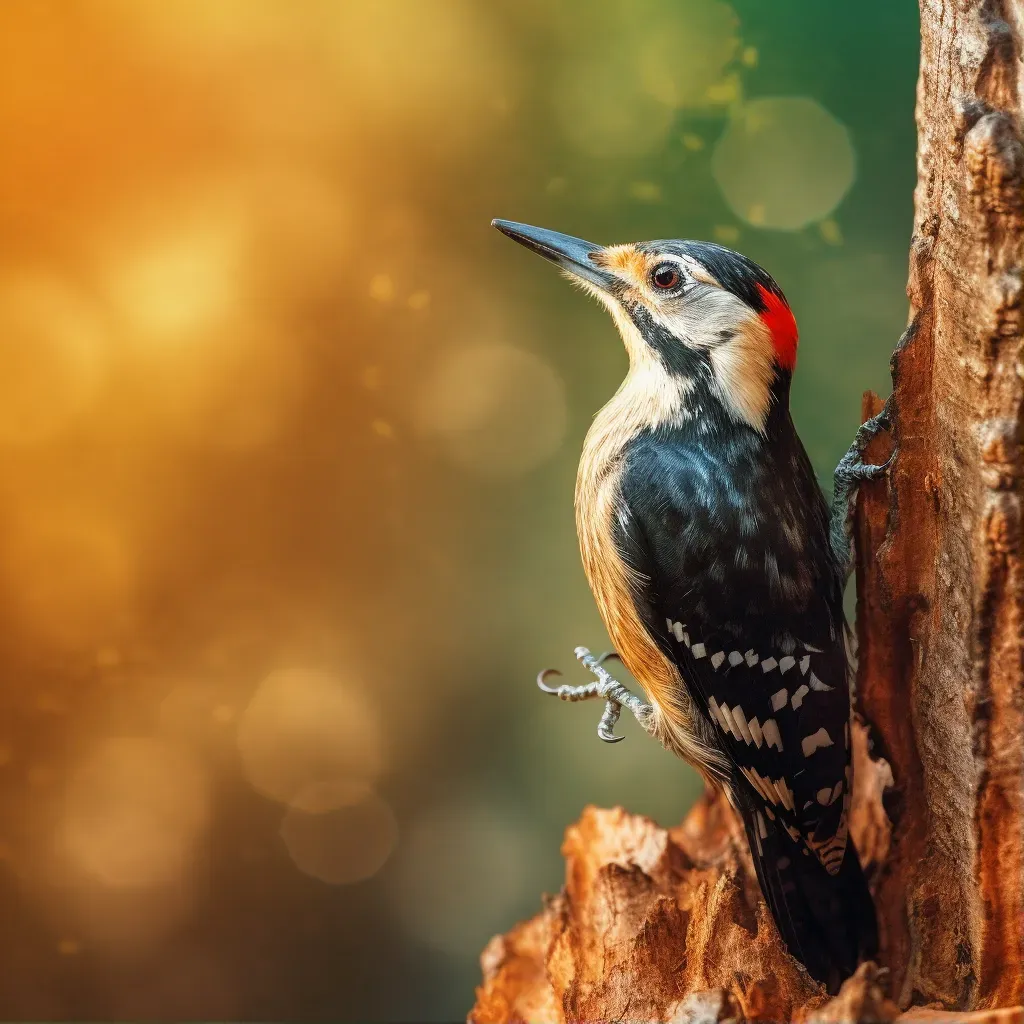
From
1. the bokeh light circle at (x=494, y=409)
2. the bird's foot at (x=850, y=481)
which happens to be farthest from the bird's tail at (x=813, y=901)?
the bokeh light circle at (x=494, y=409)

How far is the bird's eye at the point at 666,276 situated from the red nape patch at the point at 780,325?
0.49 feet

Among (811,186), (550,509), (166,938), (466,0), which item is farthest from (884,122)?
(166,938)

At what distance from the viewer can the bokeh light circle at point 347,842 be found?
293cm

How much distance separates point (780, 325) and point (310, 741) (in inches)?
74.2

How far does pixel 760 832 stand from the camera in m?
1.75

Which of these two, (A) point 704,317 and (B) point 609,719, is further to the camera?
(B) point 609,719

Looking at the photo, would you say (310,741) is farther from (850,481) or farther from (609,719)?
(850,481)

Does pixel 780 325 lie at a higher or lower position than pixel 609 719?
higher

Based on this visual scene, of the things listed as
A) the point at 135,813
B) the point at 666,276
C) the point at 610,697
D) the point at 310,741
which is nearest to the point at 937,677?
the point at 610,697

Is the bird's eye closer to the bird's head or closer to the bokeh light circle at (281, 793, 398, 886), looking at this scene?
the bird's head

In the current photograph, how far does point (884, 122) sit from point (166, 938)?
2.94 meters

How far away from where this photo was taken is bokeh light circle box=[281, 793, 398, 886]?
293 cm

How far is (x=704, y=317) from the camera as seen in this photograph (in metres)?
1.70

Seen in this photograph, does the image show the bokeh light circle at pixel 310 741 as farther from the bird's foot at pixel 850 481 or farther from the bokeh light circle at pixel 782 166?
the bokeh light circle at pixel 782 166
